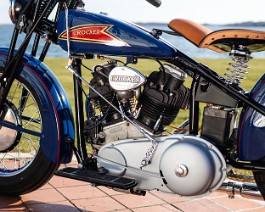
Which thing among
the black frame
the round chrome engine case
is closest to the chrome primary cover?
the round chrome engine case

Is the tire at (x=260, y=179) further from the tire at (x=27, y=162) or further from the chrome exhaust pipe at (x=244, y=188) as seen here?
the tire at (x=27, y=162)

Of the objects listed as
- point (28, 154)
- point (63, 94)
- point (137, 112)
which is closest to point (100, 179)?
point (137, 112)

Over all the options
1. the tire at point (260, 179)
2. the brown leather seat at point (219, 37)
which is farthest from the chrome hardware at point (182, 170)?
the brown leather seat at point (219, 37)

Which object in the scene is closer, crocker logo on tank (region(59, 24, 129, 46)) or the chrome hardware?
the chrome hardware

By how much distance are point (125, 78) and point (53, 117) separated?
1.87 ft

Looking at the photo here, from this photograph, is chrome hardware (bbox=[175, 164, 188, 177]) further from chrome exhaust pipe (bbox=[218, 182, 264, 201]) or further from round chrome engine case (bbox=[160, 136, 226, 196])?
chrome exhaust pipe (bbox=[218, 182, 264, 201])

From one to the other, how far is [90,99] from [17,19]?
696mm

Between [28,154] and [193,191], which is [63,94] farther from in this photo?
[28,154]

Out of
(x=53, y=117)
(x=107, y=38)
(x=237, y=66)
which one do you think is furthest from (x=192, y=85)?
(x=53, y=117)

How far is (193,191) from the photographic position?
2.64 metres

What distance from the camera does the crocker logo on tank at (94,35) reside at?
2.80 meters

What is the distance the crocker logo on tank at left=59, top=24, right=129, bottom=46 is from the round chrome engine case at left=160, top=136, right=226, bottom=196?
67cm

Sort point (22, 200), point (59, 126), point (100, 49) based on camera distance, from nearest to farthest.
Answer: point (100, 49), point (59, 126), point (22, 200)

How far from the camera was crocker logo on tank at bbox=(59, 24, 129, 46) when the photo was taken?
110 inches
